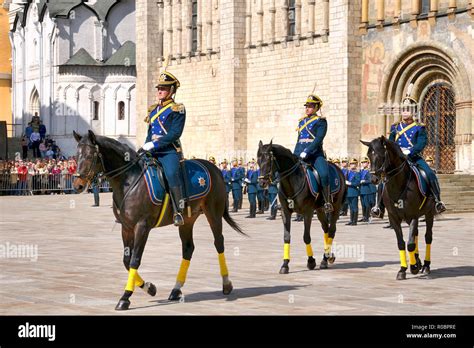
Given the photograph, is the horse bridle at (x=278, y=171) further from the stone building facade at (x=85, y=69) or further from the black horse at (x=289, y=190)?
the stone building facade at (x=85, y=69)

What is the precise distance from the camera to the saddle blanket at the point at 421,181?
15.5 metres

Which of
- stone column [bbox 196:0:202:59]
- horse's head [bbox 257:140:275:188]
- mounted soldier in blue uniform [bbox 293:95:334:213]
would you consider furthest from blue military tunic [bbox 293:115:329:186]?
stone column [bbox 196:0:202:59]

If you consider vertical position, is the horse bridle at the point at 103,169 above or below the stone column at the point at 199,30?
below

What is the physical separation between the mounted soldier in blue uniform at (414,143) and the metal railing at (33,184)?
3226cm

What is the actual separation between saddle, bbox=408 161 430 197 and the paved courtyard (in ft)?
4.38

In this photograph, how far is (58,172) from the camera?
158ft

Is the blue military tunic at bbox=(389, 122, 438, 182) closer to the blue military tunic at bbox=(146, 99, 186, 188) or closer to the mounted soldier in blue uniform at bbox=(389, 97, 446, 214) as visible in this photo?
the mounted soldier in blue uniform at bbox=(389, 97, 446, 214)

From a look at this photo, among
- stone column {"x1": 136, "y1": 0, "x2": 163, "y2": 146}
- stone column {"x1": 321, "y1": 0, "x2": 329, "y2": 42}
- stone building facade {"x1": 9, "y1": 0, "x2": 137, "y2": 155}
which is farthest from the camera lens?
stone building facade {"x1": 9, "y1": 0, "x2": 137, "y2": 155}

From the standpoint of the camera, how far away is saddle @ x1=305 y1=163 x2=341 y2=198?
53.9 ft

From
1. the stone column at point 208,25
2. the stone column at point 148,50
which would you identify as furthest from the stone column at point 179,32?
the stone column at point 208,25

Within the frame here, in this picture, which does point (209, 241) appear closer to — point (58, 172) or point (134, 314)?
point (134, 314)

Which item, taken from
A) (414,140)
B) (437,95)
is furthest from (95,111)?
(414,140)

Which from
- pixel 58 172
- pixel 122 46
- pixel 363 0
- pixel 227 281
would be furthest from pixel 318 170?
pixel 122 46

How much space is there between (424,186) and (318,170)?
1921 millimetres
